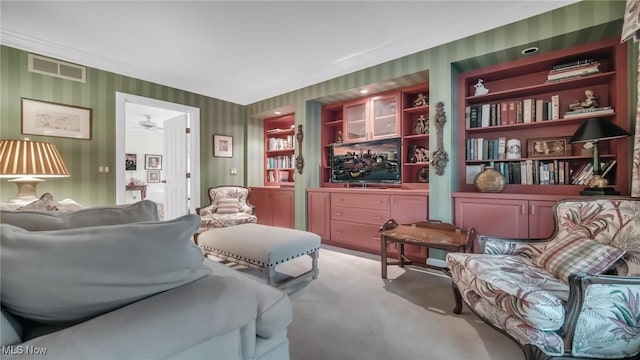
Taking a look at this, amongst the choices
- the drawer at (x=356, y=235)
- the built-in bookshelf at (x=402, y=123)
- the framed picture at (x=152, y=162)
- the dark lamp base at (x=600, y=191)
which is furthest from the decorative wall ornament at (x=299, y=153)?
the framed picture at (x=152, y=162)

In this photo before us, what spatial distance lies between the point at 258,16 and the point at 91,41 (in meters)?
2.01

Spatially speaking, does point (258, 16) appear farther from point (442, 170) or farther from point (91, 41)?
point (442, 170)

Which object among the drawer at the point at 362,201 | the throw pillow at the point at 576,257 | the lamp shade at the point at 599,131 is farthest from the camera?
the drawer at the point at 362,201

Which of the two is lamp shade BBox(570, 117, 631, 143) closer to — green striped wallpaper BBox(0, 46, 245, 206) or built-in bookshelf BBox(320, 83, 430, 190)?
built-in bookshelf BBox(320, 83, 430, 190)

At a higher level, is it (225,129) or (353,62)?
(353,62)

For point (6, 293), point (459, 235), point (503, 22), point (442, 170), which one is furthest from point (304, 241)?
point (503, 22)

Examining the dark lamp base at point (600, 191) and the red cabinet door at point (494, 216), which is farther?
the red cabinet door at point (494, 216)

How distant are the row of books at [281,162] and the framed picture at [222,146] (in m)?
0.75

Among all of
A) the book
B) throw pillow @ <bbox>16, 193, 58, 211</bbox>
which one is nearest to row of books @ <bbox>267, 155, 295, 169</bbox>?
throw pillow @ <bbox>16, 193, 58, 211</bbox>

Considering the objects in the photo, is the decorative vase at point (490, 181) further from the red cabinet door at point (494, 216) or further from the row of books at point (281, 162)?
the row of books at point (281, 162)

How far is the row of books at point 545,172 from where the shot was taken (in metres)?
2.44

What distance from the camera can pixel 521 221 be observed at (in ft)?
8.09

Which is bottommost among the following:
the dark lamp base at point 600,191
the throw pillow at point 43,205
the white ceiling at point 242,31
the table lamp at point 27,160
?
the throw pillow at point 43,205

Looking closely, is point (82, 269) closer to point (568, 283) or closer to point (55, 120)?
point (568, 283)
